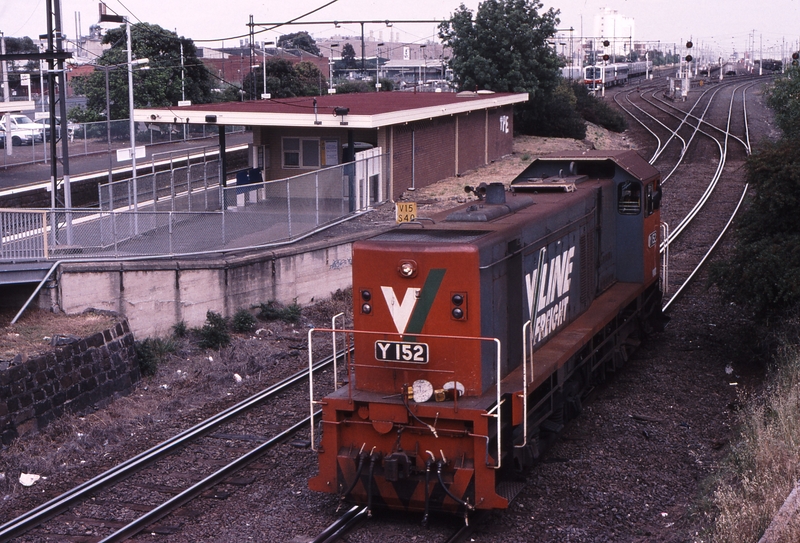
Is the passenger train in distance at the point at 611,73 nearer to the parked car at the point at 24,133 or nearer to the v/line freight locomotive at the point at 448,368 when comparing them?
the parked car at the point at 24,133

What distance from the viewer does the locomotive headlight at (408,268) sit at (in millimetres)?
8531

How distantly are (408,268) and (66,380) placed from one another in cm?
694

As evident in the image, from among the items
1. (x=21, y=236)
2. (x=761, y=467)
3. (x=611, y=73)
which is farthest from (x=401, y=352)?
(x=611, y=73)

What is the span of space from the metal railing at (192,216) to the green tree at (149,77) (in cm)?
2190

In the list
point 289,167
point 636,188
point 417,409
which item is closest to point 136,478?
point 417,409

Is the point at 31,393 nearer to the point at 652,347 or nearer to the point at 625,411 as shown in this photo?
the point at 625,411

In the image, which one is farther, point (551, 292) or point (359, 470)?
point (551, 292)

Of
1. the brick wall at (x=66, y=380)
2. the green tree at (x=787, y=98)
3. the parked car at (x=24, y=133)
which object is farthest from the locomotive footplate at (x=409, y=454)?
the parked car at (x=24, y=133)

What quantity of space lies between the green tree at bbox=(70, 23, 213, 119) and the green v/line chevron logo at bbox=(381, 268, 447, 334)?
37.4 m

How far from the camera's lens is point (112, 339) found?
14.1 m

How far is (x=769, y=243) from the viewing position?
44.2 ft

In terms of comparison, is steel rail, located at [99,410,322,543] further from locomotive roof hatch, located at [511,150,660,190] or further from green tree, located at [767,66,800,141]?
green tree, located at [767,66,800,141]

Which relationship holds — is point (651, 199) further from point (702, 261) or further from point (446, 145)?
point (446, 145)

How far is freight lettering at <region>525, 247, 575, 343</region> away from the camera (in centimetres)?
1014
